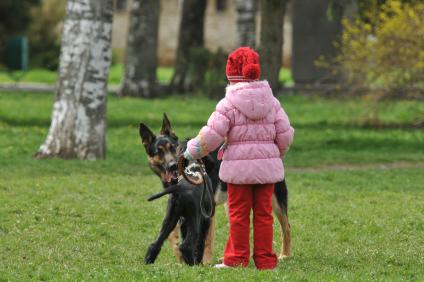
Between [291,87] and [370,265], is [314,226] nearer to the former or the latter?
[370,265]

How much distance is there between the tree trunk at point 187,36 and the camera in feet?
120

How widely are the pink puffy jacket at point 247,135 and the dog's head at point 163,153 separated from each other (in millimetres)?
472

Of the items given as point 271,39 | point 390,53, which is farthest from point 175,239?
point 271,39

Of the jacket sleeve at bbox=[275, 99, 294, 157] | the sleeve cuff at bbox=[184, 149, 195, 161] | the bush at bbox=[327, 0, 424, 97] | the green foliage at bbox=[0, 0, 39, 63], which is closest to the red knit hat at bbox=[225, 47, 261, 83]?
the jacket sleeve at bbox=[275, 99, 294, 157]

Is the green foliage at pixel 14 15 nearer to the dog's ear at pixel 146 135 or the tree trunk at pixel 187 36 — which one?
the tree trunk at pixel 187 36

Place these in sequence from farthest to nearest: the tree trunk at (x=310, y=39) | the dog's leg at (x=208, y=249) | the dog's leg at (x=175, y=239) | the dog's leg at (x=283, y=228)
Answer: the tree trunk at (x=310, y=39) < the dog's leg at (x=283, y=228) < the dog's leg at (x=208, y=249) < the dog's leg at (x=175, y=239)

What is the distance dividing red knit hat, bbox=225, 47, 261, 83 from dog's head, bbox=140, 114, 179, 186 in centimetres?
78

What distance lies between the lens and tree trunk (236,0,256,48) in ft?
103

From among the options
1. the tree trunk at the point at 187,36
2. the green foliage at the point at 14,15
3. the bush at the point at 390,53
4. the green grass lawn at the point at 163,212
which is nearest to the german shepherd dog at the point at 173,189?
the green grass lawn at the point at 163,212

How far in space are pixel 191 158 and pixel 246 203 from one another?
23.6 inches

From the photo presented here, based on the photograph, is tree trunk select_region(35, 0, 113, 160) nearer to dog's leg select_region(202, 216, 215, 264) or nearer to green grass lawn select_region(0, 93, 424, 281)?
green grass lawn select_region(0, 93, 424, 281)

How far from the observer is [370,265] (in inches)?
415

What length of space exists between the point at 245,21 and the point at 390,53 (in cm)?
893

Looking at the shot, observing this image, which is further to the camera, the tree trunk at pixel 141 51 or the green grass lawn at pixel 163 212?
the tree trunk at pixel 141 51
